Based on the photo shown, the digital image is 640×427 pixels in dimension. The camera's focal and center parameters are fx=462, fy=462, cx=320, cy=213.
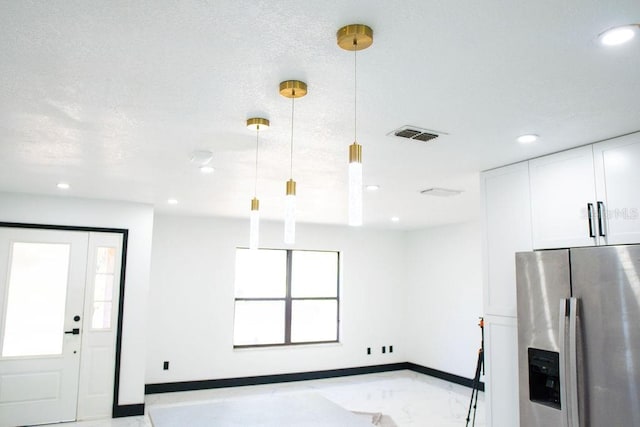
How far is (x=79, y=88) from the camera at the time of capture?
2307mm

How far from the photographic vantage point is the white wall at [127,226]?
201 inches

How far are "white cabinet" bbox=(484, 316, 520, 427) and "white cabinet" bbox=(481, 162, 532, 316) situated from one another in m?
0.11

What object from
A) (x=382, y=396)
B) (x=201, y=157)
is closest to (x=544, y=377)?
(x=201, y=157)

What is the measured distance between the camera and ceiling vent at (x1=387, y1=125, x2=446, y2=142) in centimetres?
286

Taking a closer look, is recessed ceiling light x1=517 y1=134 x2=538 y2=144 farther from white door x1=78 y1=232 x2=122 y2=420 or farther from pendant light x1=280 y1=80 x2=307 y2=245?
white door x1=78 y1=232 x2=122 y2=420

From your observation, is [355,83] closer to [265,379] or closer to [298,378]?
[265,379]

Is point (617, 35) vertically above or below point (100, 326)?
above

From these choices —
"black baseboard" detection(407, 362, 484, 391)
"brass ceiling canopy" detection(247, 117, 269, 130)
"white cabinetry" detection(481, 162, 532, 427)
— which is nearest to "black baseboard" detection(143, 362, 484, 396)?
"black baseboard" detection(407, 362, 484, 391)

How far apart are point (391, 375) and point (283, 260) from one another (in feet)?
8.77

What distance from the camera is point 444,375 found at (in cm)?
742

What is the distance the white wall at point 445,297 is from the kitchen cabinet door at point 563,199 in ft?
12.1

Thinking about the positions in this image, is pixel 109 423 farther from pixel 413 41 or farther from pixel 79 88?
pixel 413 41

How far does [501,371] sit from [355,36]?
9.23 feet

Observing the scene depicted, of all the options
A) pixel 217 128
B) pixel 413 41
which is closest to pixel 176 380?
pixel 217 128
